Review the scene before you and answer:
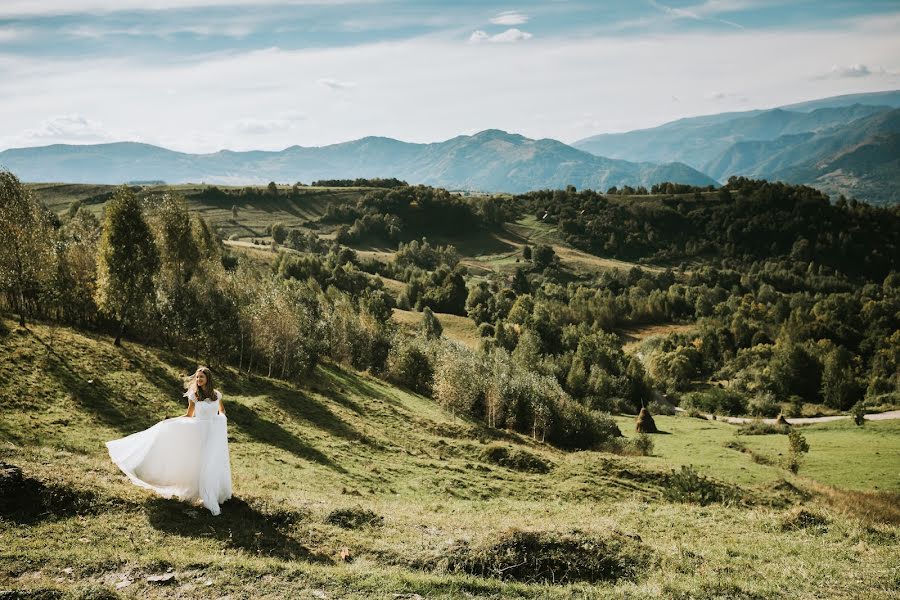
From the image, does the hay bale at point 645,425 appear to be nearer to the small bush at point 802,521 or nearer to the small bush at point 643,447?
the small bush at point 643,447

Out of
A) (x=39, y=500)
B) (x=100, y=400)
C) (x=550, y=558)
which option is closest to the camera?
(x=39, y=500)

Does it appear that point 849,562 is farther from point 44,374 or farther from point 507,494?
point 44,374

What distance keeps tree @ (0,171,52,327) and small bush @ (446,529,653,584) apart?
3818 cm

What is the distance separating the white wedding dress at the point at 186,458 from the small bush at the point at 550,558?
731 centimetres

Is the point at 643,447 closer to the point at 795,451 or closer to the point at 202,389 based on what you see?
the point at 795,451

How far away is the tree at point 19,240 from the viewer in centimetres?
3894

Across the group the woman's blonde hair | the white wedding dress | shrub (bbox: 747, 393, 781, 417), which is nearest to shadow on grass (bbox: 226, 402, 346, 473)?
the white wedding dress

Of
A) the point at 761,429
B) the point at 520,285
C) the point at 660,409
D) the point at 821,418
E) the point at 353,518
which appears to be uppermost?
the point at 353,518

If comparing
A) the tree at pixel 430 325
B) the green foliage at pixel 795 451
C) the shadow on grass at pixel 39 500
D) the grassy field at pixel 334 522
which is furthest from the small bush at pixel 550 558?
the tree at pixel 430 325

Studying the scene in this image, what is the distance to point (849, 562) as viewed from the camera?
1612 centimetres

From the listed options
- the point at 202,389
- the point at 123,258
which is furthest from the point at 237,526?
the point at 123,258

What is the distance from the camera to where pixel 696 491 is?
3178 cm

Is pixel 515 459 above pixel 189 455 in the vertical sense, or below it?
below

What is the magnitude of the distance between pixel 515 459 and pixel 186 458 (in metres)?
26.6
